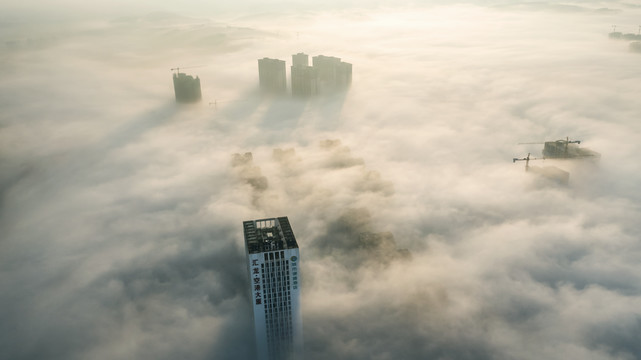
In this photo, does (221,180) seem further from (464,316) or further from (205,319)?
(464,316)

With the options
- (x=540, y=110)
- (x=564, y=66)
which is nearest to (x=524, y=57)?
(x=564, y=66)

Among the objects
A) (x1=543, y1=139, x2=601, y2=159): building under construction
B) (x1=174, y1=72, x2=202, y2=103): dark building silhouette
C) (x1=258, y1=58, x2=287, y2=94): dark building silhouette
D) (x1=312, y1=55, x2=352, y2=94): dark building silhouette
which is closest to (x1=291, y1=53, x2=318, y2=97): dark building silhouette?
(x1=258, y1=58, x2=287, y2=94): dark building silhouette

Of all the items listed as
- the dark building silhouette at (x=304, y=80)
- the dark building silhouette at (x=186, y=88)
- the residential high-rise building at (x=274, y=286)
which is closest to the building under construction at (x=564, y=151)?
the dark building silhouette at (x=304, y=80)

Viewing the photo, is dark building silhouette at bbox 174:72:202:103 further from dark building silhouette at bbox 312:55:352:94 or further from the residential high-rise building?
the residential high-rise building

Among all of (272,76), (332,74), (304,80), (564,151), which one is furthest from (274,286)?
(332,74)

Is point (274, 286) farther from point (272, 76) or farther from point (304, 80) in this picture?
point (272, 76)

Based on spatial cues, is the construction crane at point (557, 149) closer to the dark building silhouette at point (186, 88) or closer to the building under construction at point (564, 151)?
the building under construction at point (564, 151)
